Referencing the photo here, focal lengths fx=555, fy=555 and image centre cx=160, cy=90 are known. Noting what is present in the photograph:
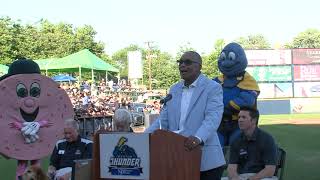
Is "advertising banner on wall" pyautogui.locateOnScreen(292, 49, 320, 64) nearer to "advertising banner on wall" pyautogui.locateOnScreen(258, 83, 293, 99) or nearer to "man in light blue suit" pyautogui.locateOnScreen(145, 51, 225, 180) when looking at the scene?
"advertising banner on wall" pyautogui.locateOnScreen(258, 83, 293, 99)

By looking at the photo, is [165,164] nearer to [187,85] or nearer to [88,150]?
[187,85]

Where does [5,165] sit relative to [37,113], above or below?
below

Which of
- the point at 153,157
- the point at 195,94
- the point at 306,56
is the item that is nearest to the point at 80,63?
the point at 195,94

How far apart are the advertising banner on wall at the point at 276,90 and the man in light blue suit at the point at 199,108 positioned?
5182 cm

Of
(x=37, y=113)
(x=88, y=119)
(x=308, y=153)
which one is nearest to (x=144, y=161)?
(x=37, y=113)

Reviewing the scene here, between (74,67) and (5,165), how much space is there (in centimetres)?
1534

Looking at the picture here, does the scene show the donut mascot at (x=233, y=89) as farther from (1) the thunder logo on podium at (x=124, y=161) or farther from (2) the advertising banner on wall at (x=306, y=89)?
(2) the advertising banner on wall at (x=306, y=89)

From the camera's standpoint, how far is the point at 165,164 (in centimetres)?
449

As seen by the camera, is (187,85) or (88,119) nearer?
(187,85)

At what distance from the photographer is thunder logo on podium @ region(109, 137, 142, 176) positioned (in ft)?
14.8

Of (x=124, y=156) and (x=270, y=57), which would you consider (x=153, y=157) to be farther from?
(x=270, y=57)

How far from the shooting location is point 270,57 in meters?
57.7

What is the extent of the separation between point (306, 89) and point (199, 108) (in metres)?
54.7

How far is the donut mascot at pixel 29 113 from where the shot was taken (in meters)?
8.61
